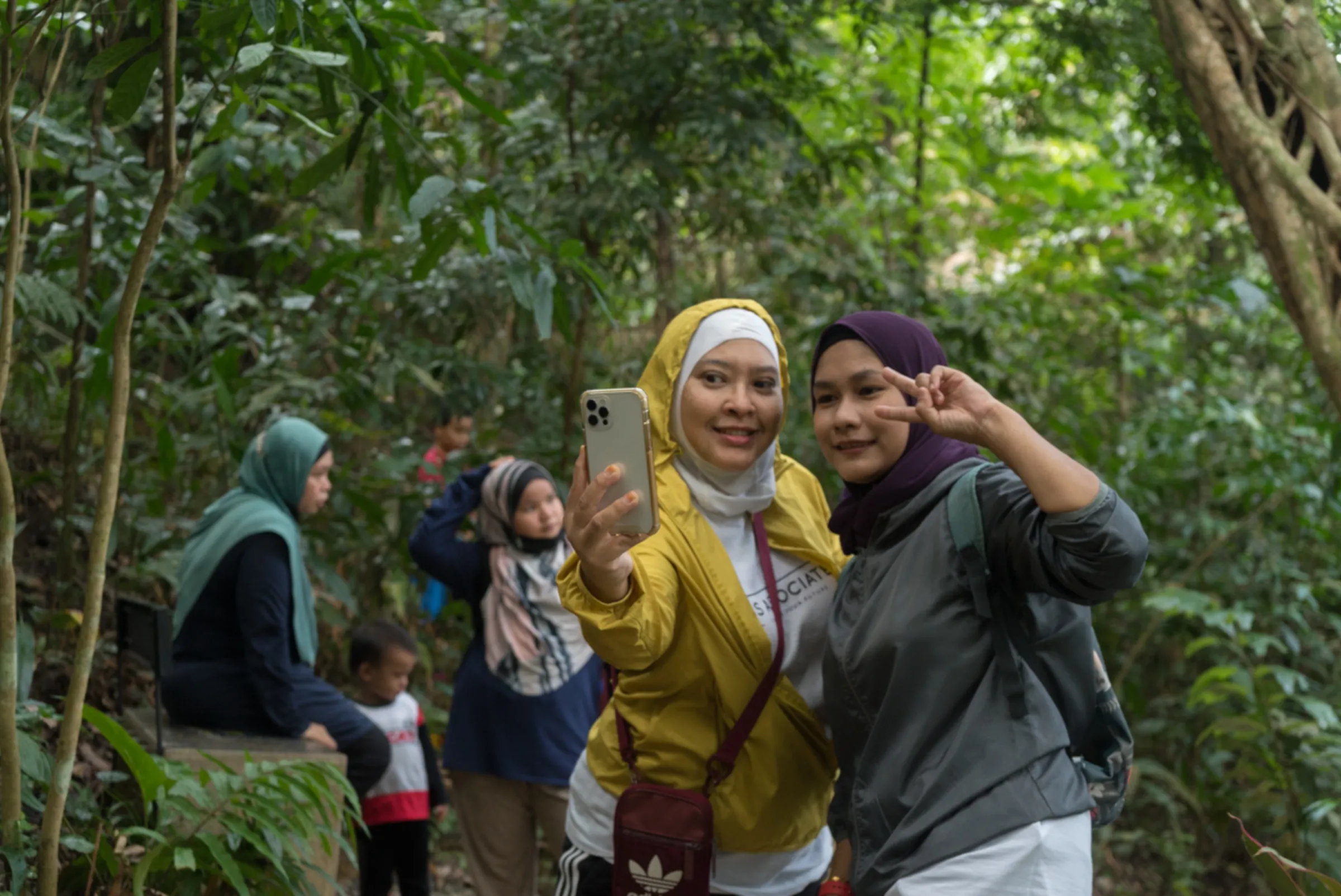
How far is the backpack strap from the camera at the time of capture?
185cm

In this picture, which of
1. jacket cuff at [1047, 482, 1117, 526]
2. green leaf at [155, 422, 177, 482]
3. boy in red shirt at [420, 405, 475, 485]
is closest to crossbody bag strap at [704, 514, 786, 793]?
jacket cuff at [1047, 482, 1117, 526]

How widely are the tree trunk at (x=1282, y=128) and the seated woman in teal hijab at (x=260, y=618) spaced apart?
2.91m

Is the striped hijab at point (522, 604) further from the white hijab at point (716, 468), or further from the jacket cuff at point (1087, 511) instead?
the jacket cuff at point (1087, 511)

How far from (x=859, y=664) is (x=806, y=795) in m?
0.53

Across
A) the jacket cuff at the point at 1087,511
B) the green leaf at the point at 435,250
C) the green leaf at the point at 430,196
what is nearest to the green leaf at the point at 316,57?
the green leaf at the point at 430,196

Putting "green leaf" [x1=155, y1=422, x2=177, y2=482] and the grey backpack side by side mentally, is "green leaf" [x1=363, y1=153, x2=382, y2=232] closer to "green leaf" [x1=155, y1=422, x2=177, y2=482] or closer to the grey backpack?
"green leaf" [x1=155, y1=422, x2=177, y2=482]

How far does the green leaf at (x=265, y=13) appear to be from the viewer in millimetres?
2100

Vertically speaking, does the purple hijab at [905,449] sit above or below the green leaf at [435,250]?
below

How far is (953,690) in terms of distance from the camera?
1.86 m

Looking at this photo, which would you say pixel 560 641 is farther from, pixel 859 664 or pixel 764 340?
pixel 859 664

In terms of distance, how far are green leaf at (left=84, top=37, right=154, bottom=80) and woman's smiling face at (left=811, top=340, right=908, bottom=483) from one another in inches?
59.3

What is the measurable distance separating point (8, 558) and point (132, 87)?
965 millimetres

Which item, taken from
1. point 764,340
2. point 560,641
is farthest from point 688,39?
point 764,340

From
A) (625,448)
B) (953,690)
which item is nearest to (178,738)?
(625,448)
